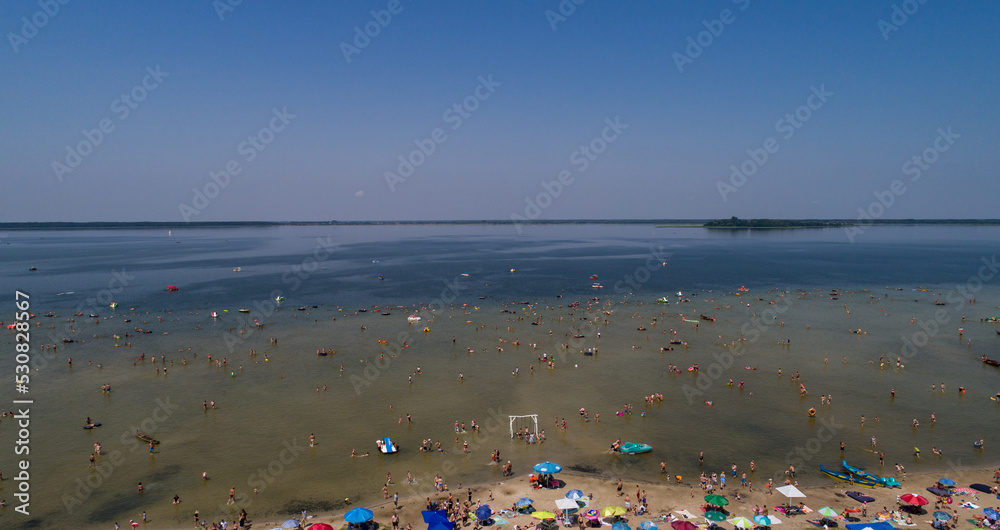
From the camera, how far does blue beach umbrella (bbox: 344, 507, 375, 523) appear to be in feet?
79.0

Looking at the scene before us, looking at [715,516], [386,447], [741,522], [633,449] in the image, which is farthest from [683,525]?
[386,447]

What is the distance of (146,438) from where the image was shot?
115 ft

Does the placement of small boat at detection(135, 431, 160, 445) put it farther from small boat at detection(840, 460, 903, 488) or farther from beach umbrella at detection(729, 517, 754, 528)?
small boat at detection(840, 460, 903, 488)

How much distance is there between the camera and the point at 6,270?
13288cm

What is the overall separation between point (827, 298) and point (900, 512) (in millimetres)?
71694

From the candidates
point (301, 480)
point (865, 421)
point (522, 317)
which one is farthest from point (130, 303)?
point (865, 421)

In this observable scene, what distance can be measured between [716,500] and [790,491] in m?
4.46

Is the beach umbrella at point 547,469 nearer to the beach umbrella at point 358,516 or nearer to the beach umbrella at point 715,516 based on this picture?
the beach umbrella at point 715,516

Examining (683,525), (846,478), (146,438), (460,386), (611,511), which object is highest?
(460,386)

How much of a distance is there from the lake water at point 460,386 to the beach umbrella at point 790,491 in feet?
10.8

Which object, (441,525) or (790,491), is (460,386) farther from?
(790,491)

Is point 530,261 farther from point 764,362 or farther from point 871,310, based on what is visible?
point 764,362

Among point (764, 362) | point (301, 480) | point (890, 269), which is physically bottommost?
point (301, 480)

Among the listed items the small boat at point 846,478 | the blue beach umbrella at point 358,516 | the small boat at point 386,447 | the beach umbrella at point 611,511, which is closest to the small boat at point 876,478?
the small boat at point 846,478
